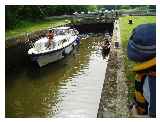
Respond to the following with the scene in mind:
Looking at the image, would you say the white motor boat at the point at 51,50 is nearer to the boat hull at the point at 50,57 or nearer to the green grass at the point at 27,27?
the boat hull at the point at 50,57

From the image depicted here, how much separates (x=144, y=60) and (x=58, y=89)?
606 centimetres

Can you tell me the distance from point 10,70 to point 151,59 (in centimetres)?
839

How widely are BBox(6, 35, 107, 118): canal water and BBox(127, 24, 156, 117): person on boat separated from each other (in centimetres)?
361

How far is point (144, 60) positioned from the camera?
2723 mm

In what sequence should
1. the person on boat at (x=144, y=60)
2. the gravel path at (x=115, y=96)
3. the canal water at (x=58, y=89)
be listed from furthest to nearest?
the canal water at (x=58, y=89), the gravel path at (x=115, y=96), the person on boat at (x=144, y=60)

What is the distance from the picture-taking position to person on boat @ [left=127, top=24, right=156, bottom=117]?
2682 millimetres

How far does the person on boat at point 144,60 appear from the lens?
2.68 m

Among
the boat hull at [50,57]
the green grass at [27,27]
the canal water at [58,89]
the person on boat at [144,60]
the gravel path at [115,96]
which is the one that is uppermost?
the green grass at [27,27]

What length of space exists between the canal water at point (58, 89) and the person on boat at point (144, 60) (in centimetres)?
361

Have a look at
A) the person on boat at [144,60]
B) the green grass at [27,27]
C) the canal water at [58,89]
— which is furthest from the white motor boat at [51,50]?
the person on boat at [144,60]

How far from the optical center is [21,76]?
10.1 meters

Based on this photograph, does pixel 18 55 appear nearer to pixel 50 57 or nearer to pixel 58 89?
pixel 50 57

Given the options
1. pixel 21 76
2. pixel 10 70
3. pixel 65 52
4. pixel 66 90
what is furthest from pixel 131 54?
pixel 65 52
